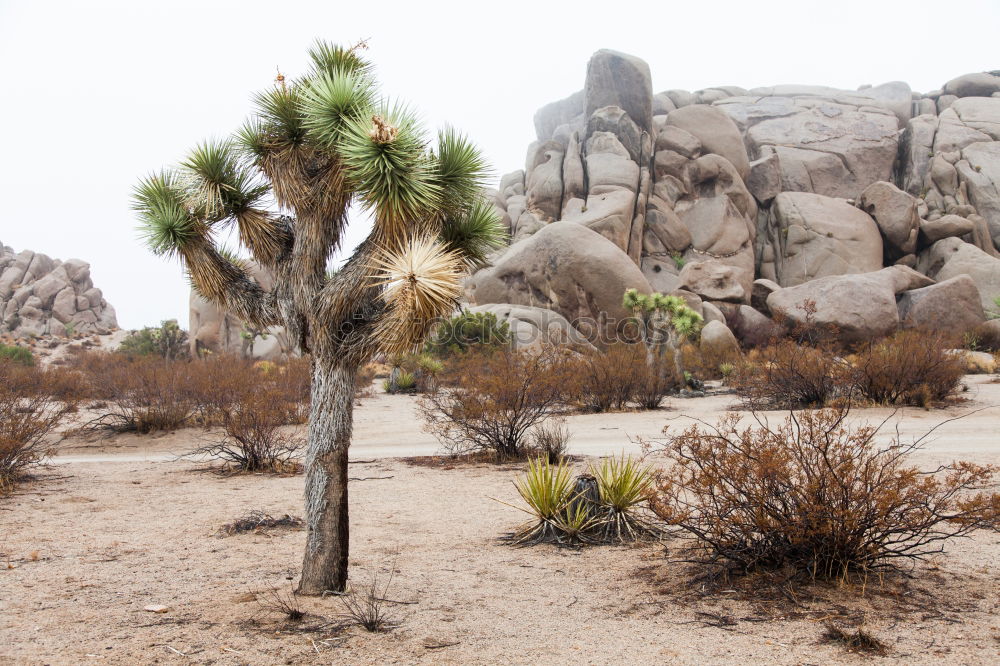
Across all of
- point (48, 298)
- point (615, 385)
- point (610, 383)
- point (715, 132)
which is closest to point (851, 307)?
point (615, 385)

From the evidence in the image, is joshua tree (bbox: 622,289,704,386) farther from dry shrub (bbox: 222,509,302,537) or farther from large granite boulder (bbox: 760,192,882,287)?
large granite boulder (bbox: 760,192,882,287)

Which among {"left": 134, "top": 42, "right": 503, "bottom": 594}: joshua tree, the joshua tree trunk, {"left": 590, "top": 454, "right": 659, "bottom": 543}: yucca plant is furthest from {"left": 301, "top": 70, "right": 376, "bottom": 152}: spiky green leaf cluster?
{"left": 590, "top": 454, "right": 659, "bottom": 543}: yucca plant

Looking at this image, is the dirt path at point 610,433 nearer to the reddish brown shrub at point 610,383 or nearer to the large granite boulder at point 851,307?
the reddish brown shrub at point 610,383

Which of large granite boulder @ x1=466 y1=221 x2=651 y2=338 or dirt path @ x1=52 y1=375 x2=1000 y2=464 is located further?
large granite boulder @ x1=466 y1=221 x2=651 y2=338

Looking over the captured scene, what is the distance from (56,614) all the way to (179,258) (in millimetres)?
2809

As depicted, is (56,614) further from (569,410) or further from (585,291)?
(585,291)

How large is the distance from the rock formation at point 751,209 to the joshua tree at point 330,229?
990 inches

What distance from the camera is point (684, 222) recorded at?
132ft

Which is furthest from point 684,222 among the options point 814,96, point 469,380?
point 469,380

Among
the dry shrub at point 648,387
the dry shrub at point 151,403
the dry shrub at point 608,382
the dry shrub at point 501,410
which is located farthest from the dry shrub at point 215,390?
the dry shrub at point 648,387

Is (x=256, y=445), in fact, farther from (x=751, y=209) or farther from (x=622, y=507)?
(x=751, y=209)

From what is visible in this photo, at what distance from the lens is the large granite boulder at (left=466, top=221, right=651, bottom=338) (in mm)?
31219

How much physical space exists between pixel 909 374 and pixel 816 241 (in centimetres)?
2606

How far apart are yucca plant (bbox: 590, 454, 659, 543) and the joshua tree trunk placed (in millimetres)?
2685
